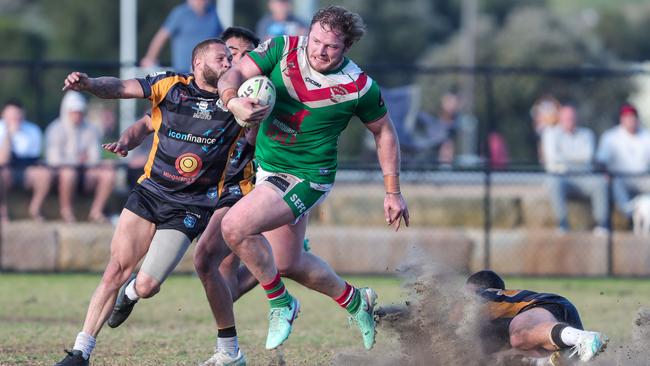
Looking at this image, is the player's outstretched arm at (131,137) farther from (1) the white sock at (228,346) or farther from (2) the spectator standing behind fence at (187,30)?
(2) the spectator standing behind fence at (187,30)

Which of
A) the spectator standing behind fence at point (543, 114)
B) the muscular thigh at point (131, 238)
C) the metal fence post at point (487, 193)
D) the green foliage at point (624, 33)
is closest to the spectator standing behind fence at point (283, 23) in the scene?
the metal fence post at point (487, 193)

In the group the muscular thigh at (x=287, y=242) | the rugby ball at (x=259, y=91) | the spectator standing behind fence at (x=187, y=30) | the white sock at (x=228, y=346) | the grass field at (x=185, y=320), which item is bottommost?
the grass field at (x=185, y=320)

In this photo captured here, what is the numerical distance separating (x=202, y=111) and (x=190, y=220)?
70cm

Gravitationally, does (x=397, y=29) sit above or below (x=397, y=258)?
above

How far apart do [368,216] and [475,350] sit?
343 inches

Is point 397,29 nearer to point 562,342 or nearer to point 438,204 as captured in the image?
point 438,204

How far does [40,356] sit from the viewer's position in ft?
26.6

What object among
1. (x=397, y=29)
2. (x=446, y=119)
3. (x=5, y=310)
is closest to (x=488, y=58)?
(x=397, y=29)

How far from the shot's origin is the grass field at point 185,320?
332 inches

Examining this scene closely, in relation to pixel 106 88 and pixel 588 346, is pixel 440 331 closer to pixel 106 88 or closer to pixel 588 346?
pixel 588 346

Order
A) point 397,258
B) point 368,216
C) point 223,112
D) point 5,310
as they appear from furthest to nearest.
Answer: point 368,216
point 397,258
point 5,310
point 223,112

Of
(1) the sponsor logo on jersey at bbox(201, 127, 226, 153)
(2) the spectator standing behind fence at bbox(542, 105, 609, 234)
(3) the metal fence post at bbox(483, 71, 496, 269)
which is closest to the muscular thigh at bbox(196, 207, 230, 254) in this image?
(1) the sponsor logo on jersey at bbox(201, 127, 226, 153)

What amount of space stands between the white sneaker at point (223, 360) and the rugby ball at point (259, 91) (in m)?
1.79

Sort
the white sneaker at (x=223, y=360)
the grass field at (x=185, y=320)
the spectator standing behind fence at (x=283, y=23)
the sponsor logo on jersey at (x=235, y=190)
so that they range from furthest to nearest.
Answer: the spectator standing behind fence at (x=283, y=23) < the grass field at (x=185, y=320) < the sponsor logo on jersey at (x=235, y=190) < the white sneaker at (x=223, y=360)
